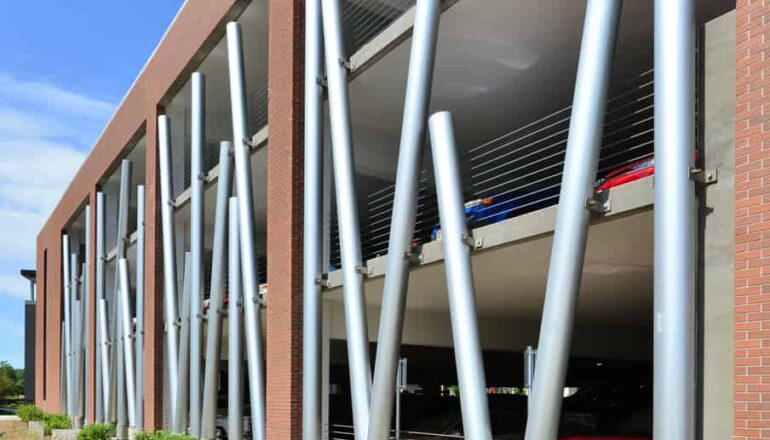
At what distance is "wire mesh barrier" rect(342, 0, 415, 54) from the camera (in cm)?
1498

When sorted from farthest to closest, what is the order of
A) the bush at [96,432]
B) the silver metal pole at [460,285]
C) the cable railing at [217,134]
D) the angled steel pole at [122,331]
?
1. the angled steel pole at [122,331]
2. the bush at [96,432]
3. the cable railing at [217,134]
4. the silver metal pole at [460,285]

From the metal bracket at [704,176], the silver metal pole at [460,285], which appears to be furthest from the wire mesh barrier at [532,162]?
the metal bracket at [704,176]

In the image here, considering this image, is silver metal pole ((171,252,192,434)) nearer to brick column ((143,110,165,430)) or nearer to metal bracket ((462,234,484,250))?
brick column ((143,110,165,430))

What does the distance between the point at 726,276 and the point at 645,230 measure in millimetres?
1730

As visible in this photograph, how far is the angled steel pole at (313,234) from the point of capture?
44.8 ft

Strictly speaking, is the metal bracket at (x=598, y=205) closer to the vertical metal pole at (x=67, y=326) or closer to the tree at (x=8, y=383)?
the vertical metal pole at (x=67, y=326)

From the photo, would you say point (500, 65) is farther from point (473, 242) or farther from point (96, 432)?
point (96, 432)

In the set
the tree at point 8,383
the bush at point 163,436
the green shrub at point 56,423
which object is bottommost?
the tree at point 8,383

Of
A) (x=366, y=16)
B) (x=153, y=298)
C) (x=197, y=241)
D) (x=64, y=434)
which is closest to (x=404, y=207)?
(x=366, y=16)

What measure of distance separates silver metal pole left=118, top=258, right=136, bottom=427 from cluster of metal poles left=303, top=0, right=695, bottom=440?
468 inches

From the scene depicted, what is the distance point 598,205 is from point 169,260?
1473cm

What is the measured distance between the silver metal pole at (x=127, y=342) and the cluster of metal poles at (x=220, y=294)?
422 cm

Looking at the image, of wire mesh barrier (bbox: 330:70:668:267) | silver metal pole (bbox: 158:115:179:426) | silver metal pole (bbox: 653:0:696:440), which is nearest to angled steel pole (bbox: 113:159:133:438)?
silver metal pole (bbox: 158:115:179:426)

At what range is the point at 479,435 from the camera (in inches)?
376
